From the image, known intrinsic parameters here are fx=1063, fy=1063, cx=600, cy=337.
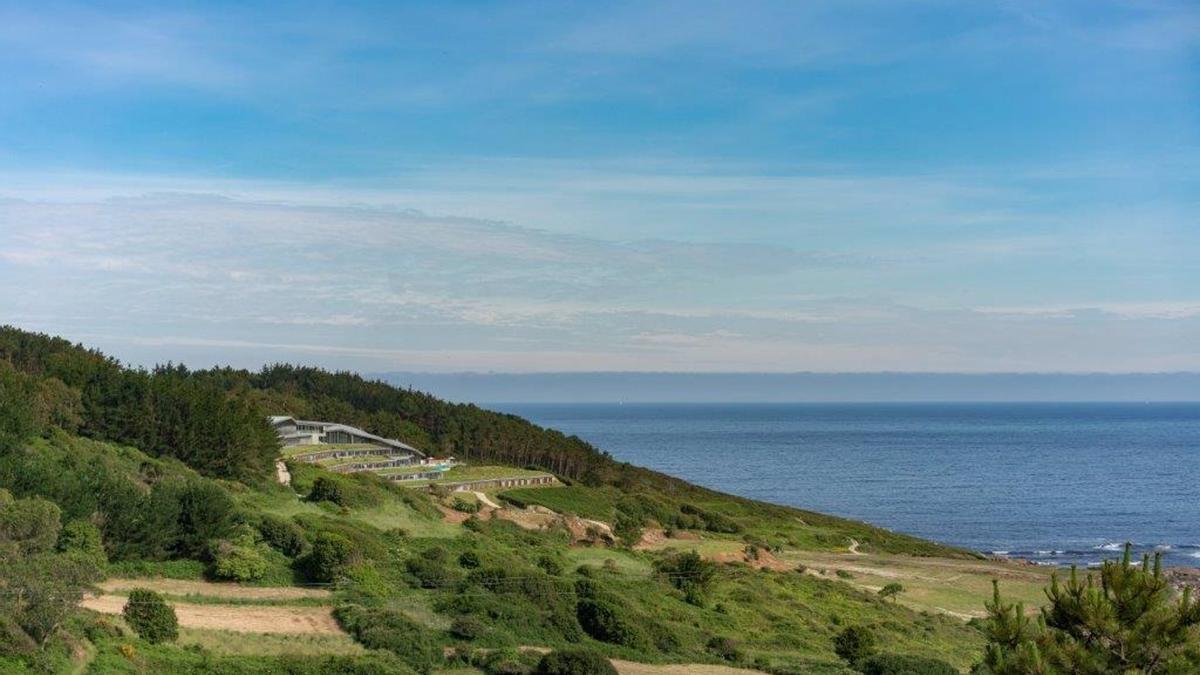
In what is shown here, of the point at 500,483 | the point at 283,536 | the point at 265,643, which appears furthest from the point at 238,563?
the point at 500,483

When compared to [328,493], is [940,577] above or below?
below

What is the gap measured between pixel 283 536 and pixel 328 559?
3916 mm

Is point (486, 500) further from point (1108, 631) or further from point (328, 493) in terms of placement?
point (1108, 631)

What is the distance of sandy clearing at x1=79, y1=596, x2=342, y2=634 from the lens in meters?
29.9

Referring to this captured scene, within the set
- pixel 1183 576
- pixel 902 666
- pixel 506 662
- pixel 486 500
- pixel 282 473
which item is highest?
pixel 282 473

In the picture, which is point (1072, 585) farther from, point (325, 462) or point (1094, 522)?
point (1094, 522)

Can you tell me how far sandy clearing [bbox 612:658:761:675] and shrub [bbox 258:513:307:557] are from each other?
45.2 ft

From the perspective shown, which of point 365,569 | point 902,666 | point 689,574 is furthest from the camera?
point 689,574

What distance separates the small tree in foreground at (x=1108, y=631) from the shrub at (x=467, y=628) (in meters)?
17.1

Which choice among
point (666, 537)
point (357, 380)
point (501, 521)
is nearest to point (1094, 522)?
point (666, 537)

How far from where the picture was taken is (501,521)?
58.2 meters

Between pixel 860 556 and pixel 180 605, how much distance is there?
49993 mm

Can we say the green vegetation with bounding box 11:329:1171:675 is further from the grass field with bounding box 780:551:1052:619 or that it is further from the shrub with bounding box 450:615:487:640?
the grass field with bounding box 780:551:1052:619

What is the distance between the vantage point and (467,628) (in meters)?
32.4
